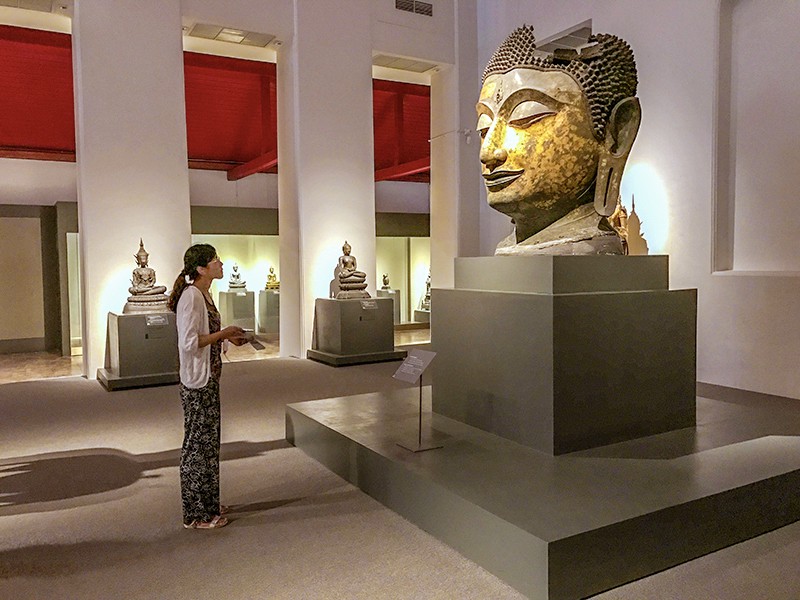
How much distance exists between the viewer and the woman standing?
3.10m

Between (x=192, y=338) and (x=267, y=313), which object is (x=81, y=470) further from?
(x=267, y=313)

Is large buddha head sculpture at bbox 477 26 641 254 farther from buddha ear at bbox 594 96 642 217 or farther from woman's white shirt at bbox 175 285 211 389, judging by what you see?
woman's white shirt at bbox 175 285 211 389

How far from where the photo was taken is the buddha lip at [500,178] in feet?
12.6

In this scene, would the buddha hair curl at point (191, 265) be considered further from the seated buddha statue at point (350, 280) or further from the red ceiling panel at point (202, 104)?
the red ceiling panel at point (202, 104)

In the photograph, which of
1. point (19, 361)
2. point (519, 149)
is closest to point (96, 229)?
point (19, 361)

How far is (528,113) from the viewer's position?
375 cm

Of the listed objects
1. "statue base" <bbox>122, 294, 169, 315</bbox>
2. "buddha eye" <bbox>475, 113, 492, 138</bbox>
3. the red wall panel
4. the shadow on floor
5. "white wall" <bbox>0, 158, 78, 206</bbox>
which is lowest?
the shadow on floor

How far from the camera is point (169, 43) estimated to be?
8.37 metres

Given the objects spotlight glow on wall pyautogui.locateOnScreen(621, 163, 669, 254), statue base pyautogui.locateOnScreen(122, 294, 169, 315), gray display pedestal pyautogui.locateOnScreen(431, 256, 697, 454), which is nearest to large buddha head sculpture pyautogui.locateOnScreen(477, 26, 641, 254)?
gray display pedestal pyautogui.locateOnScreen(431, 256, 697, 454)

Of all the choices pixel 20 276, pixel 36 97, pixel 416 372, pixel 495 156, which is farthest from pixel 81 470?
pixel 36 97

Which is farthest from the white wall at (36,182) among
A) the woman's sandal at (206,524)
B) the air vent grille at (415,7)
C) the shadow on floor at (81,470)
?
the woman's sandal at (206,524)

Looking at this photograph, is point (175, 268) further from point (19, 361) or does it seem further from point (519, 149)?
point (519, 149)

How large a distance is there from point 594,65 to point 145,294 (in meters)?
5.60

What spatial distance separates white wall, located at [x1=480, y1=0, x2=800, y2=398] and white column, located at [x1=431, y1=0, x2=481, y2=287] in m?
3.05
